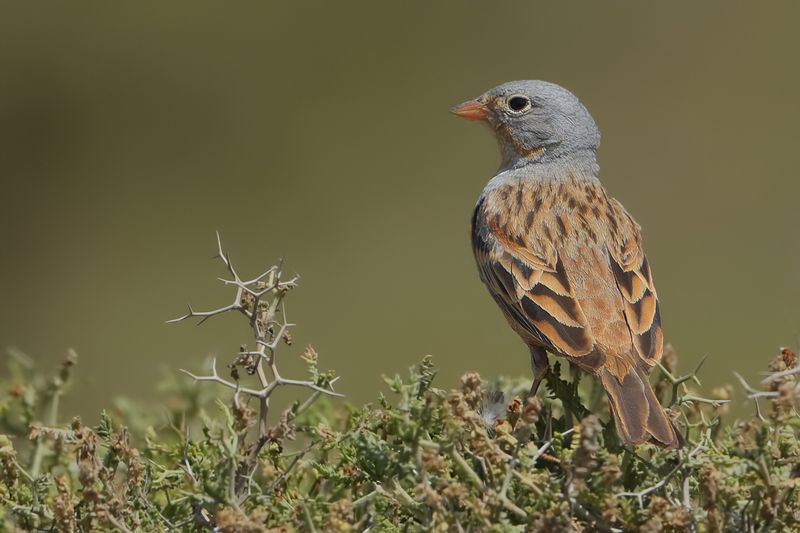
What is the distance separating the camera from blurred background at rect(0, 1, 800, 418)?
11859mm

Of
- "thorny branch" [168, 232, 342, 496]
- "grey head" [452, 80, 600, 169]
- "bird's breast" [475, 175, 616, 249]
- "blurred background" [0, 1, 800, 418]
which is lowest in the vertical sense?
"thorny branch" [168, 232, 342, 496]

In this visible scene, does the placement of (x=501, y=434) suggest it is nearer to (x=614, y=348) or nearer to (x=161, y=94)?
(x=614, y=348)

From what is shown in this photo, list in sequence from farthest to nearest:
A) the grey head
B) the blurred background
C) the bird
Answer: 1. the blurred background
2. the grey head
3. the bird

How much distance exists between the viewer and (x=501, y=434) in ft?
10.8

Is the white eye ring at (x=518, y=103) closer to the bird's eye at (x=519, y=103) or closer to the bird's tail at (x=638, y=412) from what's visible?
the bird's eye at (x=519, y=103)

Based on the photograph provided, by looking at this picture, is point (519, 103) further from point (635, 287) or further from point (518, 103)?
point (635, 287)

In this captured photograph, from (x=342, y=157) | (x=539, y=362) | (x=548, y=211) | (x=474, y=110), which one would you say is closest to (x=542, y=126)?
(x=474, y=110)

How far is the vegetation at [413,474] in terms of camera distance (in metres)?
2.95

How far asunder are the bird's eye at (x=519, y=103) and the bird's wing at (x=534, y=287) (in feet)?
3.26

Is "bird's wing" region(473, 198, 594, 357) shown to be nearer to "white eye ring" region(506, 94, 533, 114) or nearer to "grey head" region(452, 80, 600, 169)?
"grey head" region(452, 80, 600, 169)

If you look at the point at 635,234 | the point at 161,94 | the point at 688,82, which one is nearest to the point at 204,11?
the point at 161,94

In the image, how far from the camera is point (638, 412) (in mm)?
3928

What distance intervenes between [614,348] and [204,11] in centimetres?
1089

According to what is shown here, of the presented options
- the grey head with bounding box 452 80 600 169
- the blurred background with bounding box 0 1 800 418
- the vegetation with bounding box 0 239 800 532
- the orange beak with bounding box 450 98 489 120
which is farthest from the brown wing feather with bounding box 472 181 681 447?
the blurred background with bounding box 0 1 800 418
